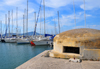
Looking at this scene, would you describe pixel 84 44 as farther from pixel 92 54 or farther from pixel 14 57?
pixel 14 57

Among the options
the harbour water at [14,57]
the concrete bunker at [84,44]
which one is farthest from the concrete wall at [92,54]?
the harbour water at [14,57]

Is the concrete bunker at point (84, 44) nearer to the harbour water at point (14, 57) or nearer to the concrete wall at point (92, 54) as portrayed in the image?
the concrete wall at point (92, 54)

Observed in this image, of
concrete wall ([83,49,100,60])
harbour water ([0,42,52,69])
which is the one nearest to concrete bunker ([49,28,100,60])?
concrete wall ([83,49,100,60])

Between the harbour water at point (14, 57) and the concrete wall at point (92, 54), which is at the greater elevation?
the concrete wall at point (92, 54)

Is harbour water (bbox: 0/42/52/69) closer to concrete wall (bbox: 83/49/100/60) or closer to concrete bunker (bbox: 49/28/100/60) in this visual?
concrete bunker (bbox: 49/28/100/60)

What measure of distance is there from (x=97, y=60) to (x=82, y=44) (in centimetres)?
196

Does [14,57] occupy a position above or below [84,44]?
below

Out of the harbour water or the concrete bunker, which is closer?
the concrete bunker

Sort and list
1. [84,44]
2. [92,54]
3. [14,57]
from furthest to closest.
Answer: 1. [14,57]
2. [84,44]
3. [92,54]

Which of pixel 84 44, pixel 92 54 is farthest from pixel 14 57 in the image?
pixel 92 54

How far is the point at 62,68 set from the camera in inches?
283

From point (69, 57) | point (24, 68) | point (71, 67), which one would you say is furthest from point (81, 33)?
point (24, 68)

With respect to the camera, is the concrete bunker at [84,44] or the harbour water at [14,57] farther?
the harbour water at [14,57]

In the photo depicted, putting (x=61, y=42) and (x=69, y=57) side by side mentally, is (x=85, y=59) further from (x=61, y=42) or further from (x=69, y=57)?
(x=61, y=42)
